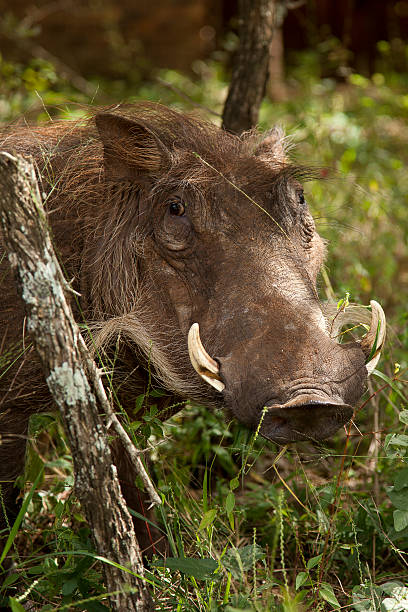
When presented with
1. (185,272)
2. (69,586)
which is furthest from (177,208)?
(69,586)

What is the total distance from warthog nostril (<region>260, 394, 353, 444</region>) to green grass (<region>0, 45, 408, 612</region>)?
0.23 ft

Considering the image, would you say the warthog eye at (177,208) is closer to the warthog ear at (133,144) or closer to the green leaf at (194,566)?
the warthog ear at (133,144)

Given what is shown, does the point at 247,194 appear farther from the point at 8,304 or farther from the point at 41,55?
the point at 41,55

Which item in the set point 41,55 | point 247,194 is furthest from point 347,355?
point 41,55

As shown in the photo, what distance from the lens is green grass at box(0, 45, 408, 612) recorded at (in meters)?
2.13

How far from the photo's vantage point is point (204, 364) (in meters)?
2.14

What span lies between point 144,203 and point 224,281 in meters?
0.47

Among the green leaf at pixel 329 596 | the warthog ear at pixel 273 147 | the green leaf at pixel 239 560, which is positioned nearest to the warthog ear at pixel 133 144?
the warthog ear at pixel 273 147

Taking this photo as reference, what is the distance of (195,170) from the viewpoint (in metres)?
2.52

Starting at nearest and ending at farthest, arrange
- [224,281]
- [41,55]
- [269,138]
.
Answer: [224,281], [269,138], [41,55]

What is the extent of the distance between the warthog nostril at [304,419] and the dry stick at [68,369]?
0.44 metres

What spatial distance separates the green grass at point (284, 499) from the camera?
2.13m

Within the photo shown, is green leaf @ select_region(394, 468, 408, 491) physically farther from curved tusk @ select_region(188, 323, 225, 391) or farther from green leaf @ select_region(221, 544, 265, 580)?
curved tusk @ select_region(188, 323, 225, 391)

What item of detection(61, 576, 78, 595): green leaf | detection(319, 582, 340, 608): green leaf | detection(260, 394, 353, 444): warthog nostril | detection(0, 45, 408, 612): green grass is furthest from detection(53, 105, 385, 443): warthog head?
detection(61, 576, 78, 595): green leaf
